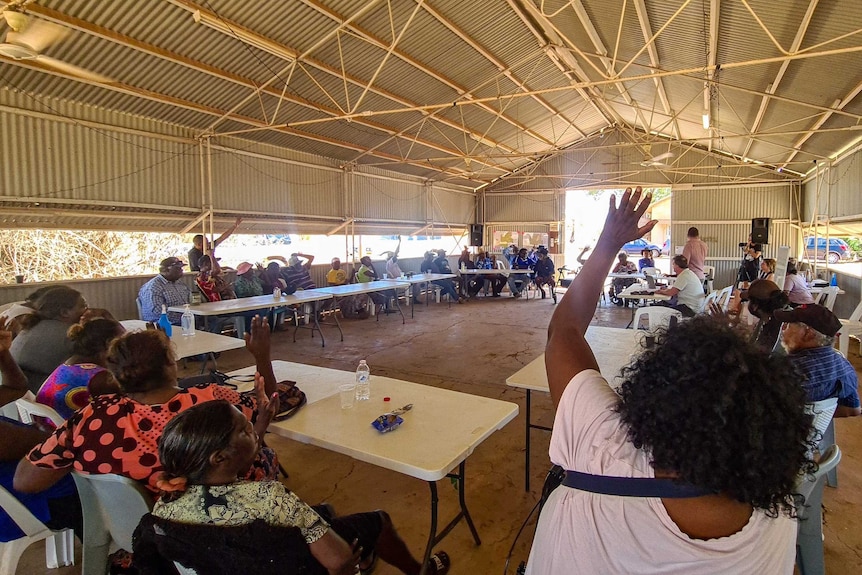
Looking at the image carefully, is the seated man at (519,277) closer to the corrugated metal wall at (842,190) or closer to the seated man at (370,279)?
the seated man at (370,279)

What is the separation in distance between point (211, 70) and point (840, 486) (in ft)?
24.7

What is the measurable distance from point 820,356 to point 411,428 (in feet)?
6.13

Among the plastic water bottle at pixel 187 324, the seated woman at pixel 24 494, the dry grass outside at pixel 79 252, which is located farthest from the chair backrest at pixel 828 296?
the dry grass outside at pixel 79 252

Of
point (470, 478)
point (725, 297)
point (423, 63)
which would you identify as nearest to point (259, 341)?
point (470, 478)

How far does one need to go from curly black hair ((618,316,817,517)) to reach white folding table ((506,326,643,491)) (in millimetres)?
1371

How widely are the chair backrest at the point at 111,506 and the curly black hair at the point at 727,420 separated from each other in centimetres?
154

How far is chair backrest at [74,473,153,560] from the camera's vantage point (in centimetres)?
156

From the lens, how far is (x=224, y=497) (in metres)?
1.22

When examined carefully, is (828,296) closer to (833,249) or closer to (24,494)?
(833,249)

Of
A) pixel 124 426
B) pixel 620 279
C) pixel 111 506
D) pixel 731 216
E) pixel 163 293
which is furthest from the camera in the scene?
pixel 731 216

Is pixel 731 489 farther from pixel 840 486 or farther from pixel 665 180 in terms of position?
pixel 665 180

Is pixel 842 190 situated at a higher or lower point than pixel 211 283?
higher

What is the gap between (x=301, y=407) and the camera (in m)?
2.32

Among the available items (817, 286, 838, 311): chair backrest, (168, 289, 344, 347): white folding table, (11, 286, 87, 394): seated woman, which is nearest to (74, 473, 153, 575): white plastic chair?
(11, 286, 87, 394): seated woman
